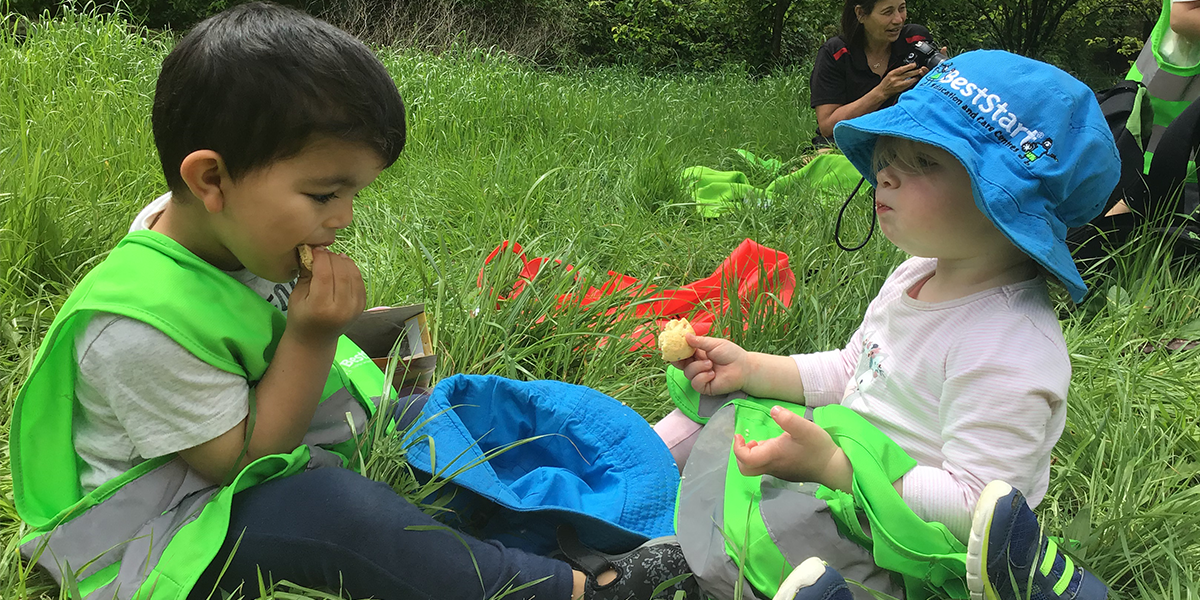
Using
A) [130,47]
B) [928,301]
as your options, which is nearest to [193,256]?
[928,301]

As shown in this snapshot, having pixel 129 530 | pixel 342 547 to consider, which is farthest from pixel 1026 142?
pixel 129 530

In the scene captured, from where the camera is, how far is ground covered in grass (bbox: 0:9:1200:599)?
5.32ft

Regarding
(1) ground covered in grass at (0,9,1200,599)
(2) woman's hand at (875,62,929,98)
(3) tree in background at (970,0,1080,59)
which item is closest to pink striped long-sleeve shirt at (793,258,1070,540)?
(1) ground covered in grass at (0,9,1200,599)

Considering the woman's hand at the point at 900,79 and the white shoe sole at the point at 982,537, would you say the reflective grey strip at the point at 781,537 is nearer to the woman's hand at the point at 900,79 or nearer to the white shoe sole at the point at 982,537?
the white shoe sole at the point at 982,537

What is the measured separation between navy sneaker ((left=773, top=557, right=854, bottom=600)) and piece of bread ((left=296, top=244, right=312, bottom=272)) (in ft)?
2.79

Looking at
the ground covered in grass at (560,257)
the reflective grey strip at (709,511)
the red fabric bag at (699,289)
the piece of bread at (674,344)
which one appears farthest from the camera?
the red fabric bag at (699,289)

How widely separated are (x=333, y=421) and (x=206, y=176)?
0.50m

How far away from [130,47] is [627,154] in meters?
2.44

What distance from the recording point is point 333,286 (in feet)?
4.23

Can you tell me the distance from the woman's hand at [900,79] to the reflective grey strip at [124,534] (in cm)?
351

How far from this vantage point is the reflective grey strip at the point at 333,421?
1469mm

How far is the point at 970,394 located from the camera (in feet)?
4.29

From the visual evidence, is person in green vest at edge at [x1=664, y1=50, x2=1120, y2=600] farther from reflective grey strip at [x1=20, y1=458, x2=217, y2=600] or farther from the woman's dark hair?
the woman's dark hair

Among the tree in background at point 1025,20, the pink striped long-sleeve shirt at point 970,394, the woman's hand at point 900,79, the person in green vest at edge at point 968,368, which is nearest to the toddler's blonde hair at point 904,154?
the person in green vest at edge at point 968,368
